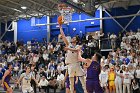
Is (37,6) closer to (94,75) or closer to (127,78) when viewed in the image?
(127,78)

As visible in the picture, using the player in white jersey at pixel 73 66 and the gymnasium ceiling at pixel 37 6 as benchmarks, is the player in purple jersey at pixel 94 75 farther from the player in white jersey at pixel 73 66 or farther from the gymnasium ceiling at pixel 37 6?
the gymnasium ceiling at pixel 37 6

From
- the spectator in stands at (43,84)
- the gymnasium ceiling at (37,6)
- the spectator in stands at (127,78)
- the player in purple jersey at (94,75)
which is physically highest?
the gymnasium ceiling at (37,6)

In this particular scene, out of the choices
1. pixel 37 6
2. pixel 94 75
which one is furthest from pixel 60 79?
pixel 37 6

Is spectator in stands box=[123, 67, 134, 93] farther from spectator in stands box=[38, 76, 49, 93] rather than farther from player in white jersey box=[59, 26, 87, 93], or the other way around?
player in white jersey box=[59, 26, 87, 93]

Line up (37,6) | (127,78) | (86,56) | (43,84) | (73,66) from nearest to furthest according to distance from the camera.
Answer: (73,66) < (127,78) < (43,84) < (86,56) < (37,6)

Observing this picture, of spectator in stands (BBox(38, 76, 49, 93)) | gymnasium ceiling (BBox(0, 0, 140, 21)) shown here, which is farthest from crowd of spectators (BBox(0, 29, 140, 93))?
gymnasium ceiling (BBox(0, 0, 140, 21))

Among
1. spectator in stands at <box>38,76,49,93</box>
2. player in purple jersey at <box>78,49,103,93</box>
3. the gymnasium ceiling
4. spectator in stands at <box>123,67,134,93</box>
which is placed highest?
the gymnasium ceiling

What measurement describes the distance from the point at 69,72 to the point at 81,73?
1.41 feet

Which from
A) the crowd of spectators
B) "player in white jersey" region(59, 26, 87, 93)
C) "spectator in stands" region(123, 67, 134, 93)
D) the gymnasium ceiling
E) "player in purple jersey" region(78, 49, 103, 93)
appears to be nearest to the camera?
"player in purple jersey" region(78, 49, 103, 93)

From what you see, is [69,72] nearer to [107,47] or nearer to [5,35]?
[107,47]

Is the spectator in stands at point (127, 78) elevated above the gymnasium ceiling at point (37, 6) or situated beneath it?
situated beneath

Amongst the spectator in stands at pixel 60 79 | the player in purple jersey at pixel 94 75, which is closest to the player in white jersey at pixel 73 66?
the player in purple jersey at pixel 94 75

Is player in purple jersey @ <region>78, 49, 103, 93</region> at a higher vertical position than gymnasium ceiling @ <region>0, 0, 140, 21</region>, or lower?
lower

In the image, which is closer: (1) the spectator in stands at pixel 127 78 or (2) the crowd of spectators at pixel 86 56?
(1) the spectator in stands at pixel 127 78
